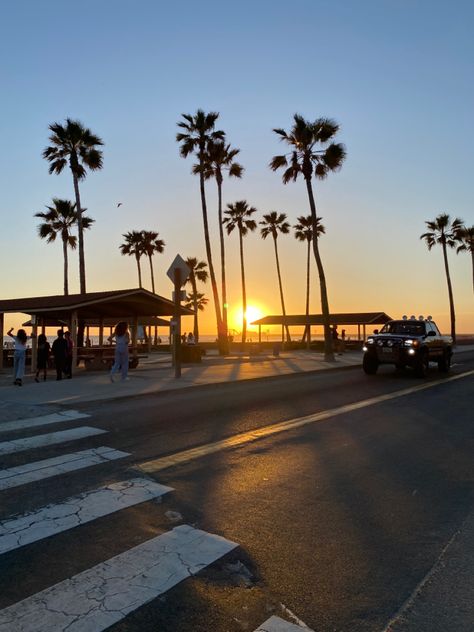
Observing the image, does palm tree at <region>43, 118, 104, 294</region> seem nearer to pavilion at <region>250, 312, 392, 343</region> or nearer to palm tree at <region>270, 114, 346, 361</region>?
palm tree at <region>270, 114, 346, 361</region>

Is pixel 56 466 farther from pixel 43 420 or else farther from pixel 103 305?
pixel 103 305

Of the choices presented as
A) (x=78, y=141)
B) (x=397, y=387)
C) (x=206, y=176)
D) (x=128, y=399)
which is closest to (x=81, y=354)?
(x=128, y=399)

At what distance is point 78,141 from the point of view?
3041 cm

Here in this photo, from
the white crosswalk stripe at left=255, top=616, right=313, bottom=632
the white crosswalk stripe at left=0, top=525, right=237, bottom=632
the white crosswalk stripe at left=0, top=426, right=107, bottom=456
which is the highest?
the white crosswalk stripe at left=0, top=426, right=107, bottom=456

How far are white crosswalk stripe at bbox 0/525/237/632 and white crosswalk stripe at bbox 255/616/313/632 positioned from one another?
0.70 m

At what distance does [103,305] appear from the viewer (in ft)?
70.3

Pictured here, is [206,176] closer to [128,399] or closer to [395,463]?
[128,399]

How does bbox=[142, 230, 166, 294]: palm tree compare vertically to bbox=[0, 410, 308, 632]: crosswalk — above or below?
above

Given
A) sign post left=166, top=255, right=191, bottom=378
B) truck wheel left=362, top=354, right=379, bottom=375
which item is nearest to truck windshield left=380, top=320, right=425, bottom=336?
truck wheel left=362, top=354, right=379, bottom=375

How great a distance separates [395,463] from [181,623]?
421 cm

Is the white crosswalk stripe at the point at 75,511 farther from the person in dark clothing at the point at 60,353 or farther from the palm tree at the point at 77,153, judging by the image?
the palm tree at the point at 77,153

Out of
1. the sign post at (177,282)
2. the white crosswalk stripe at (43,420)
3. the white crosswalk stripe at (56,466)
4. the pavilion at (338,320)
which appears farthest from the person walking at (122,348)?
the pavilion at (338,320)

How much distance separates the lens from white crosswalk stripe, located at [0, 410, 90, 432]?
26.6 ft

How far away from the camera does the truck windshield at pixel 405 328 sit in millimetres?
→ 17562
